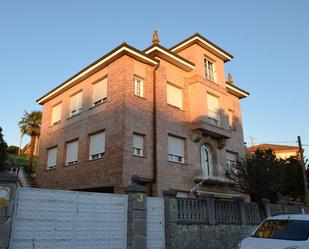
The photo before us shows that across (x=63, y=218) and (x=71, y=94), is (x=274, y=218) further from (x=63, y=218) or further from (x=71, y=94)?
(x=71, y=94)

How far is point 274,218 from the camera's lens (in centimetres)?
827

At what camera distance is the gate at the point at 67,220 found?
7.24 m

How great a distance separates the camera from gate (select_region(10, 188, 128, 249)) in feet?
23.7

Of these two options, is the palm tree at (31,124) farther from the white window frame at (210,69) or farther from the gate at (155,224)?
the gate at (155,224)

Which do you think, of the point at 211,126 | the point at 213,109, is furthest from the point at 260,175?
the point at 213,109

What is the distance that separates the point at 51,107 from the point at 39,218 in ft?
54.3

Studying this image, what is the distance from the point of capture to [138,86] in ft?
57.3

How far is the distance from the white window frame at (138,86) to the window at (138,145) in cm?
251

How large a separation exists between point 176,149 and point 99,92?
19.0ft

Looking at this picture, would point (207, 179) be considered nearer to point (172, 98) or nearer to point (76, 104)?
point (172, 98)

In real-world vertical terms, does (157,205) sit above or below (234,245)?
above

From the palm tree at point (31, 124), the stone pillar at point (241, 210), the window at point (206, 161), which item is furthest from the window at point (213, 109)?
the palm tree at point (31, 124)

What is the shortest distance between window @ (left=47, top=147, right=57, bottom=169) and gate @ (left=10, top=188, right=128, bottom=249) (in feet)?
42.9

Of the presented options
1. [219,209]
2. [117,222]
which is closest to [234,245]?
[219,209]
